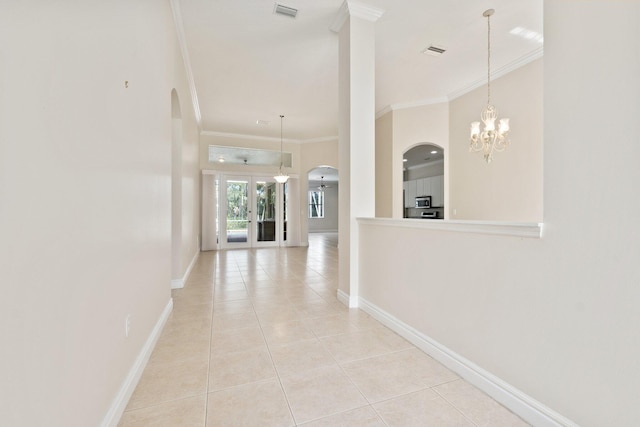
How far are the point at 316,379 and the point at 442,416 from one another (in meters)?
0.74

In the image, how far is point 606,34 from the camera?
1.16 meters

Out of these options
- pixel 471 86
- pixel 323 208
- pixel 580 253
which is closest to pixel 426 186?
pixel 471 86

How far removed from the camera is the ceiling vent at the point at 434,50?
3873 mm

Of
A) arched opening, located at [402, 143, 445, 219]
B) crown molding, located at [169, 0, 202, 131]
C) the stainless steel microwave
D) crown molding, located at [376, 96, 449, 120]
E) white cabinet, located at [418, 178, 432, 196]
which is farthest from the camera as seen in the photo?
white cabinet, located at [418, 178, 432, 196]

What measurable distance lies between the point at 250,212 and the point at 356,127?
5.71 meters

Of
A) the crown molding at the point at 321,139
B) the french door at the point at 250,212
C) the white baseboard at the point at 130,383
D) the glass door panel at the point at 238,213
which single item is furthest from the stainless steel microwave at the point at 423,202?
the white baseboard at the point at 130,383

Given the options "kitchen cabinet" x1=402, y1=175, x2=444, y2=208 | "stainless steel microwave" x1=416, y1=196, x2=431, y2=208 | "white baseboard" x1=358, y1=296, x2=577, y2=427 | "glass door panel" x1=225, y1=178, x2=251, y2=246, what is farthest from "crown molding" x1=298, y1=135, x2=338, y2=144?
"white baseboard" x1=358, y1=296, x2=577, y2=427

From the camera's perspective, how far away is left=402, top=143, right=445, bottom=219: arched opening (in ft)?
29.9

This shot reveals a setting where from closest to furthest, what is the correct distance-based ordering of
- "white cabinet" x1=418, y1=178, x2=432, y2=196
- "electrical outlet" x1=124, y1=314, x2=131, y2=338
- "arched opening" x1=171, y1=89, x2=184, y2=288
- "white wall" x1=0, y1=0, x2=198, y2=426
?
"white wall" x1=0, y1=0, x2=198, y2=426 < "electrical outlet" x1=124, y1=314, x2=131, y2=338 < "arched opening" x1=171, y1=89, x2=184, y2=288 < "white cabinet" x1=418, y1=178, x2=432, y2=196

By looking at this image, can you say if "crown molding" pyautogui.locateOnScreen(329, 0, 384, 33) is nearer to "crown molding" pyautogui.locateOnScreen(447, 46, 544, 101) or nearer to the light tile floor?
"crown molding" pyautogui.locateOnScreen(447, 46, 544, 101)

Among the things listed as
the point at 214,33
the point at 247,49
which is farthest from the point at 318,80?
the point at 214,33

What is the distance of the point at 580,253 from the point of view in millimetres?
1224

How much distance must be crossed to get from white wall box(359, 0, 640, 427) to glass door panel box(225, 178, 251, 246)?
285 inches

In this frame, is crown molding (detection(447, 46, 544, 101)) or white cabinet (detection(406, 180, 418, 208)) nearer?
crown molding (detection(447, 46, 544, 101))
